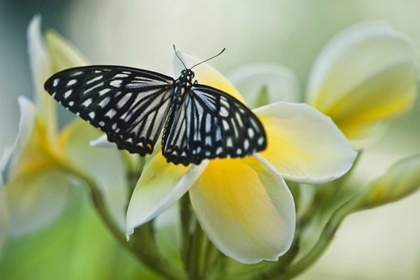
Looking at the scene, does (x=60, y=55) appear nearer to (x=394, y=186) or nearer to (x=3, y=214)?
(x=3, y=214)

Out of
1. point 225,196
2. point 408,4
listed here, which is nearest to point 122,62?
point 408,4

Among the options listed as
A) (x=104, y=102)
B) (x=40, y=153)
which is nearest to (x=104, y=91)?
(x=104, y=102)

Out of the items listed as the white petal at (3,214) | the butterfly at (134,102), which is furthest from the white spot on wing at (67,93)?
the white petal at (3,214)

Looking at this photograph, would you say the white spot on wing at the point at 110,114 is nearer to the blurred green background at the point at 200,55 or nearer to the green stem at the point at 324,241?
the green stem at the point at 324,241

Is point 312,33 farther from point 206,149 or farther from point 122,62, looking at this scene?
point 206,149

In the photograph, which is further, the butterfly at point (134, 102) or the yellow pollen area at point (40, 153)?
the yellow pollen area at point (40, 153)

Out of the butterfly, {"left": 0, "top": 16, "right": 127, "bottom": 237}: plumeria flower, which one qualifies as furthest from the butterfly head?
{"left": 0, "top": 16, "right": 127, "bottom": 237}: plumeria flower

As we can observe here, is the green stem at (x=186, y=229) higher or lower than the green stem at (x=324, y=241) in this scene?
higher
